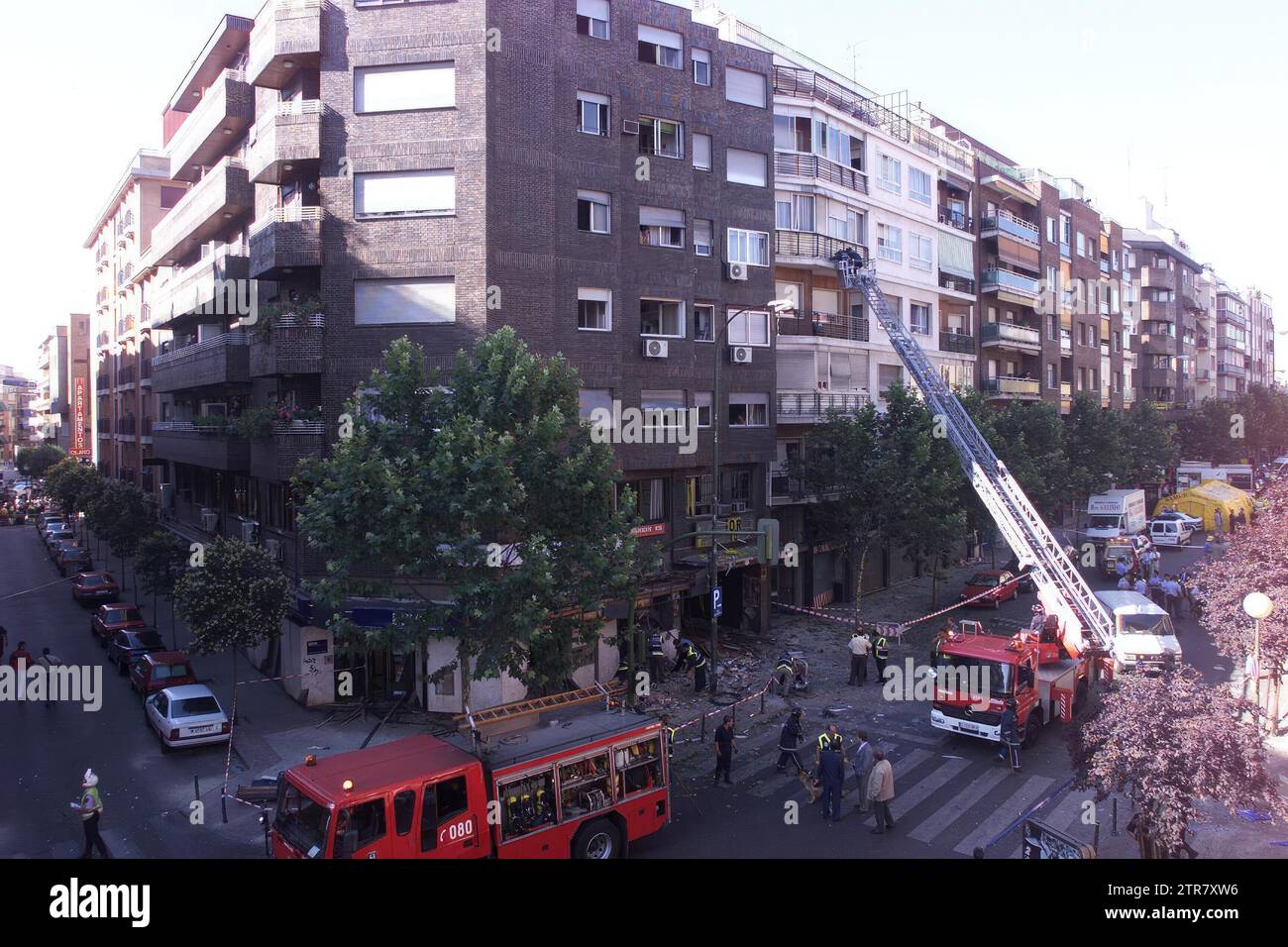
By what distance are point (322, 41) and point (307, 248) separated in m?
5.65

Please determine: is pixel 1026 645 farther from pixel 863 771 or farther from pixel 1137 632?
pixel 1137 632

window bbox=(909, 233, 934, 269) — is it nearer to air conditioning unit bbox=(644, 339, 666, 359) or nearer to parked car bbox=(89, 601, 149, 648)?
air conditioning unit bbox=(644, 339, 666, 359)

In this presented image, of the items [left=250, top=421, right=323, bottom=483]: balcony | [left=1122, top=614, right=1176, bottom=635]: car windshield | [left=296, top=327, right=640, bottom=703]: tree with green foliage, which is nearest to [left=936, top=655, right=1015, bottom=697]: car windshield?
[left=1122, top=614, right=1176, bottom=635]: car windshield

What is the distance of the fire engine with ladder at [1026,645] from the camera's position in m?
18.9

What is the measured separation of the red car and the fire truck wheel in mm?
23979

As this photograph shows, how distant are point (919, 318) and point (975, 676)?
26499 millimetres

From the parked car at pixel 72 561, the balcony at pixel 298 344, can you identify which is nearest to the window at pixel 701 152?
the balcony at pixel 298 344

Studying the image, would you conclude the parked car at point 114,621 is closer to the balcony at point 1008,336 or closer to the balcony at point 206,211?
the balcony at point 206,211

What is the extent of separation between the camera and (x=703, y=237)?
29766mm

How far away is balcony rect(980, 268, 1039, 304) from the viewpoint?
4725cm

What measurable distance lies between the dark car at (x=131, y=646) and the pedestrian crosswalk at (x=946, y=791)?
17.9 metres

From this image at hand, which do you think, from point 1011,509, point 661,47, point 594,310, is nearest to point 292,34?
point 594,310

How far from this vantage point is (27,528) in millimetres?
72562

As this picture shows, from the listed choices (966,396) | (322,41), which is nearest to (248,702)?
(322,41)
